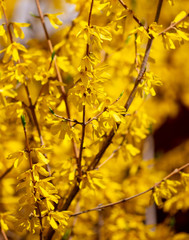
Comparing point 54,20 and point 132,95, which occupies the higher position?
point 54,20

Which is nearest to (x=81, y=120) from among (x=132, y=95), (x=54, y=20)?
(x=132, y=95)

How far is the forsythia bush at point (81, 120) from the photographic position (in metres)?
1.46

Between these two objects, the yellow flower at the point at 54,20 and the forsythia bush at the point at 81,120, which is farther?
the yellow flower at the point at 54,20

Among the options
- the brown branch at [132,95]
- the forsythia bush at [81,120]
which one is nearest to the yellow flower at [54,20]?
the forsythia bush at [81,120]

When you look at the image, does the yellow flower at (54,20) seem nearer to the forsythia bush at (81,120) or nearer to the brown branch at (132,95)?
the forsythia bush at (81,120)

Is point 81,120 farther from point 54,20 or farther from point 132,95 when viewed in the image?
point 54,20

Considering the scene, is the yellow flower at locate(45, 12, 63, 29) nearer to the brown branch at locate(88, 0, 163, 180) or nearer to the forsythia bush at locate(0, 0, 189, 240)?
the forsythia bush at locate(0, 0, 189, 240)

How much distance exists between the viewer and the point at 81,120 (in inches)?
84.4

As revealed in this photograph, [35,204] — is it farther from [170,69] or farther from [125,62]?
[170,69]

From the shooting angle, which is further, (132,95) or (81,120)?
(81,120)

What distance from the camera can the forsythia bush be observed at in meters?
1.46

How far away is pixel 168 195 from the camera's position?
1.81 m

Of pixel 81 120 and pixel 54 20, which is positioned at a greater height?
pixel 54 20

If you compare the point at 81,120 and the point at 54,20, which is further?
the point at 81,120
